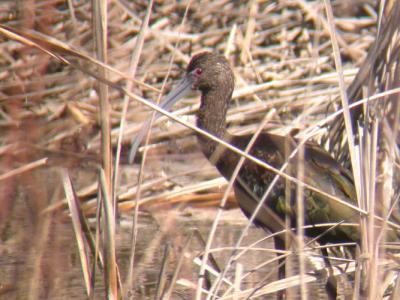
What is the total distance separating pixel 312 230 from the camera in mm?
4172

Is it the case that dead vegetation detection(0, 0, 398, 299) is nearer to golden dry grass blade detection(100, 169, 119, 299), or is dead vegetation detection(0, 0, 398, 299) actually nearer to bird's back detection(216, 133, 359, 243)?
bird's back detection(216, 133, 359, 243)

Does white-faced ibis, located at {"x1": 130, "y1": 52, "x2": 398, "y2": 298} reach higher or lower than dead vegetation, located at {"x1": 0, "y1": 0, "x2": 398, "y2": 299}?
lower

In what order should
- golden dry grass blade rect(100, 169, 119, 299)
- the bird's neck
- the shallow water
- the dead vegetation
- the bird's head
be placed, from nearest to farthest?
golden dry grass blade rect(100, 169, 119, 299) → the shallow water → the bird's neck → the bird's head → the dead vegetation

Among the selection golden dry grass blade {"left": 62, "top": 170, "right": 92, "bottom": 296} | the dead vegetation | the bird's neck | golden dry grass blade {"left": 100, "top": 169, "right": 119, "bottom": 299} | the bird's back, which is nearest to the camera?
golden dry grass blade {"left": 100, "top": 169, "right": 119, "bottom": 299}

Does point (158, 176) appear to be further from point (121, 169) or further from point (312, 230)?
point (312, 230)

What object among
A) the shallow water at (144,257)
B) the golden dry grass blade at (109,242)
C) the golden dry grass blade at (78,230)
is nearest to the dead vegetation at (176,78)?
the shallow water at (144,257)

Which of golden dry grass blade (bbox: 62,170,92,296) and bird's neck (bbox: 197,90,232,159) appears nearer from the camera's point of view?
golden dry grass blade (bbox: 62,170,92,296)

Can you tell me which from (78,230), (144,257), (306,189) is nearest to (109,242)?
(78,230)

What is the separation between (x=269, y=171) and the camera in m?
4.36

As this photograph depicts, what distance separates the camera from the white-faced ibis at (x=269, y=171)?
13.2 ft

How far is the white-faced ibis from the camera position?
4.03 metres

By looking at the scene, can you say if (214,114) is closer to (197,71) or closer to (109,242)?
(197,71)

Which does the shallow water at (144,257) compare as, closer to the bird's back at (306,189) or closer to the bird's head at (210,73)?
the bird's back at (306,189)

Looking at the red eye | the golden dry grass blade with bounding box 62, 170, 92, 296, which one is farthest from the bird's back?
the golden dry grass blade with bounding box 62, 170, 92, 296
